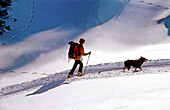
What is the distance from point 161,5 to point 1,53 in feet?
24.5

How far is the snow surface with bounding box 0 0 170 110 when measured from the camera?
462 cm

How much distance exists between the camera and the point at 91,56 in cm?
740

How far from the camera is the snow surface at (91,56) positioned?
15.2ft

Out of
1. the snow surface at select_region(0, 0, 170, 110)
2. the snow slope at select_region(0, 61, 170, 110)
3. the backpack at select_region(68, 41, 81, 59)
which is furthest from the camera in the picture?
the backpack at select_region(68, 41, 81, 59)

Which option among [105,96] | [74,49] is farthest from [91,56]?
[105,96]

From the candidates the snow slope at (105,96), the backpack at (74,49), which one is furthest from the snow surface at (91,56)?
the backpack at (74,49)

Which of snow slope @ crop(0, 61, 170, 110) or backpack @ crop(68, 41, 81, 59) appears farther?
backpack @ crop(68, 41, 81, 59)

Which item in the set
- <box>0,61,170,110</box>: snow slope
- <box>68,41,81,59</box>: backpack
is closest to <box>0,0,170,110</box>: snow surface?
<box>0,61,170,110</box>: snow slope

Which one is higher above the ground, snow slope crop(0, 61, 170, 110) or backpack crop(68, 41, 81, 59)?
backpack crop(68, 41, 81, 59)

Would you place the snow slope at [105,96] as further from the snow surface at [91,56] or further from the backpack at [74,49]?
the backpack at [74,49]

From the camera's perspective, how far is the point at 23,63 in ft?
24.8

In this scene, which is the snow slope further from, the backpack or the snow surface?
the backpack

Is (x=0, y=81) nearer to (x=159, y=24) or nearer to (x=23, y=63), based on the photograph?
(x=23, y=63)

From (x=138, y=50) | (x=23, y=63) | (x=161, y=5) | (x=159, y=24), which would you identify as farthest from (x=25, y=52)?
(x=161, y=5)
